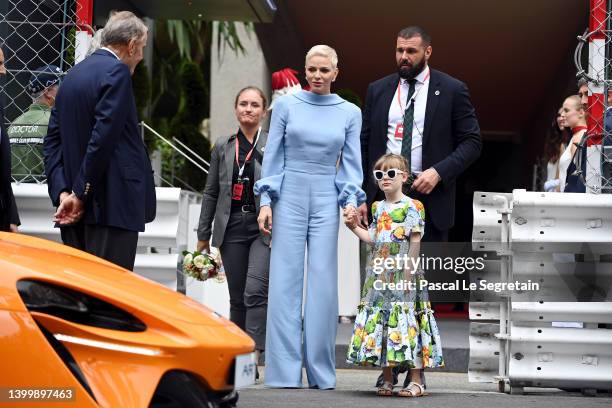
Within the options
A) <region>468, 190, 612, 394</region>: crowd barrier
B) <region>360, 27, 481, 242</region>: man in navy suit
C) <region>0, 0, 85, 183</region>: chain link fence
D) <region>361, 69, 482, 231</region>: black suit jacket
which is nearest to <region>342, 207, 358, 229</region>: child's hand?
<region>360, 27, 481, 242</region>: man in navy suit

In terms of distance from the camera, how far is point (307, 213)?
726cm

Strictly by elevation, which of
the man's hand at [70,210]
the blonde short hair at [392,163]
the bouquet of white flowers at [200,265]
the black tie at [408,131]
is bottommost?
the bouquet of white flowers at [200,265]

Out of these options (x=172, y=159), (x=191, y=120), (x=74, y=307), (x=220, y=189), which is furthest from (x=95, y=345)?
(x=191, y=120)

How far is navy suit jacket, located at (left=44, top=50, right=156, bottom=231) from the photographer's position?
19.7 feet

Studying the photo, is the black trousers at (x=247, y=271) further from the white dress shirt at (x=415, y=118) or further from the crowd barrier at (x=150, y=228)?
→ the white dress shirt at (x=415, y=118)

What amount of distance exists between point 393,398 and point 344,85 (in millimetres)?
A: 10586

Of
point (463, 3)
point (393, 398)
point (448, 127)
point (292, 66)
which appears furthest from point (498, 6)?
point (393, 398)

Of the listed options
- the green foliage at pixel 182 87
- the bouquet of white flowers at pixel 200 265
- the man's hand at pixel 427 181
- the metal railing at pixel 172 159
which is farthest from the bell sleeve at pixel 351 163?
the green foliage at pixel 182 87

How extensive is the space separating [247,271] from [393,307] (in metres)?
1.40

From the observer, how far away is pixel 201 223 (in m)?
8.23

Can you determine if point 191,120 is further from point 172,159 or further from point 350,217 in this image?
point 350,217

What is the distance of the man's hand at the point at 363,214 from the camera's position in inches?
283

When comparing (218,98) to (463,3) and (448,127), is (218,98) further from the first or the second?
(448,127)

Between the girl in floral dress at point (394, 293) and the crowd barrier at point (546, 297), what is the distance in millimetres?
526
